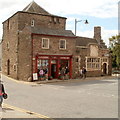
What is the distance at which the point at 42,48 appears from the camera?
26266mm

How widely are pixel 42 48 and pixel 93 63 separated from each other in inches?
396

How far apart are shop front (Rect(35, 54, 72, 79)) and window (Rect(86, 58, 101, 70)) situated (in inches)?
170

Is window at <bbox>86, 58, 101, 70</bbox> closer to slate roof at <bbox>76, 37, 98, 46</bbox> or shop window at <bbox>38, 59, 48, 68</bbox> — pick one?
slate roof at <bbox>76, 37, 98, 46</bbox>

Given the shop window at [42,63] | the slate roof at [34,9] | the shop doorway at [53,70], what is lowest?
the shop doorway at [53,70]

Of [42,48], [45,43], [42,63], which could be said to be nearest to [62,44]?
[45,43]

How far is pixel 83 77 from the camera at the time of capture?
29.8 m

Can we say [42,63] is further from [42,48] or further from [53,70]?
[53,70]

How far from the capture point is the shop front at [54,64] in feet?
85.5

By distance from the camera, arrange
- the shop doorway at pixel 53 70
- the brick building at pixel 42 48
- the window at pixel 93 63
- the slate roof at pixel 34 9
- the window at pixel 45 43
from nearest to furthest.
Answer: the brick building at pixel 42 48
the window at pixel 45 43
the shop doorway at pixel 53 70
the slate roof at pixel 34 9
the window at pixel 93 63

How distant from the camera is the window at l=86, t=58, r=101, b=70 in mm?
31998

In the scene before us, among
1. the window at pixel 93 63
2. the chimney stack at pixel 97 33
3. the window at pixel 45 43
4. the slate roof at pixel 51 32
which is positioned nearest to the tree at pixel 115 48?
the chimney stack at pixel 97 33

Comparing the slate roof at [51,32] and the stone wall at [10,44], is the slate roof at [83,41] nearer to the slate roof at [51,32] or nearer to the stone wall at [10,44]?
the slate roof at [51,32]

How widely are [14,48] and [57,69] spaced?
6.84 meters

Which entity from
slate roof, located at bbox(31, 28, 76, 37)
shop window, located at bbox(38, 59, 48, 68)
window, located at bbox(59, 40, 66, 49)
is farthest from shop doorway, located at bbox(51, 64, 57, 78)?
slate roof, located at bbox(31, 28, 76, 37)
